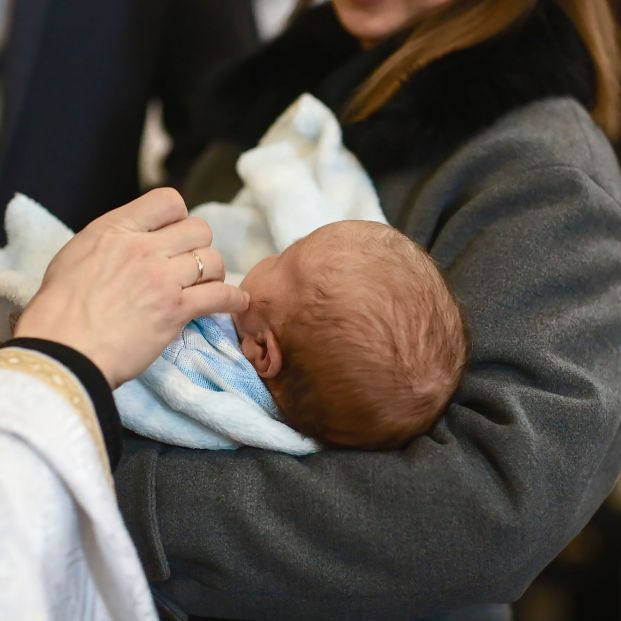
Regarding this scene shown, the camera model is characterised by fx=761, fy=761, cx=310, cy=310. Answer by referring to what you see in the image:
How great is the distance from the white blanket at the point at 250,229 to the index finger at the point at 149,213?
153 millimetres

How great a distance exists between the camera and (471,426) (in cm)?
81

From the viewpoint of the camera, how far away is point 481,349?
857 millimetres

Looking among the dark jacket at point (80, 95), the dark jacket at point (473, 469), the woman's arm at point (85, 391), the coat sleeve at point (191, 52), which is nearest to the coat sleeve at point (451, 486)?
the dark jacket at point (473, 469)

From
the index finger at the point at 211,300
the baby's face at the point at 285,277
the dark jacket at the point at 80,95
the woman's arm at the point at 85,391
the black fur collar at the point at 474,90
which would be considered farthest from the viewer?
the dark jacket at the point at 80,95

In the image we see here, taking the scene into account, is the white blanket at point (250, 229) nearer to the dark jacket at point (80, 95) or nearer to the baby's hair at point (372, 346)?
the baby's hair at point (372, 346)

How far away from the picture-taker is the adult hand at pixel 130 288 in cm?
70

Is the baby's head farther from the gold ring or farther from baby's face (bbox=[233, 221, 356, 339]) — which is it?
the gold ring

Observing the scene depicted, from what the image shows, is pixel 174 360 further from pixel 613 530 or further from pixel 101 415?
pixel 613 530

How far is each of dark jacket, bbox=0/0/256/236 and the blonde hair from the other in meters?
0.58

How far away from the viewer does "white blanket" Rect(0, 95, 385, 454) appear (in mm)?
829

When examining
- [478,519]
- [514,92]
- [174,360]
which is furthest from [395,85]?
[478,519]

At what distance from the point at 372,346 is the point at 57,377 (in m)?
0.32

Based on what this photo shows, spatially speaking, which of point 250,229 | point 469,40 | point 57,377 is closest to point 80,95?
point 250,229

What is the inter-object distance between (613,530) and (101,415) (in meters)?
1.37
